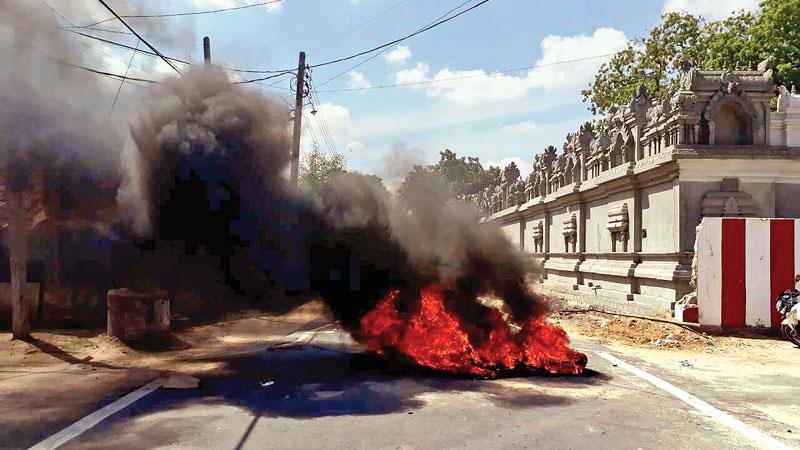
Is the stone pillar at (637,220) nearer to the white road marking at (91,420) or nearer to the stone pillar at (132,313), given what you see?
the stone pillar at (132,313)

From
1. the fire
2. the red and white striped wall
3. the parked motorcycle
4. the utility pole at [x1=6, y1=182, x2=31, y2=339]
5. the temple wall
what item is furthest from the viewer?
the temple wall

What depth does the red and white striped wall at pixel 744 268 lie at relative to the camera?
11812 millimetres

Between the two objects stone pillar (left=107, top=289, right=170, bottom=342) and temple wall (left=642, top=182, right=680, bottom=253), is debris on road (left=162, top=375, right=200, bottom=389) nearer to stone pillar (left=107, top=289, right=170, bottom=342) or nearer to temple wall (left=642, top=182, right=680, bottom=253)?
stone pillar (left=107, top=289, right=170, bottom=342)

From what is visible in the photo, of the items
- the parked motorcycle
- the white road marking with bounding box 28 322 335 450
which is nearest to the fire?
the white road marking with bounding box 28 322 335 450

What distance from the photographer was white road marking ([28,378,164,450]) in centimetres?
529

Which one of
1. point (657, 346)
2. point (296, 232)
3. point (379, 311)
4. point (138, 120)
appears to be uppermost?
point (138, 120)

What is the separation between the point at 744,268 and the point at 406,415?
30.6 feet

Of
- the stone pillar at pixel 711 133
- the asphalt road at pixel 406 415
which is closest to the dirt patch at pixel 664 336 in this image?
the asphalt road at pixel 406 415

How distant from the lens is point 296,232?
990 cm

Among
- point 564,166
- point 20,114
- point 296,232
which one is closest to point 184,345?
point 296,232

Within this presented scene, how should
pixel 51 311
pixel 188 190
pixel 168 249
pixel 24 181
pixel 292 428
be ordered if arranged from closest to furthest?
pixel 292 428, pixel 188 190, pixel 168 249, pixel 24 181, pixel 51 311

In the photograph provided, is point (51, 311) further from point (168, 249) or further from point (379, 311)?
point (379, 311)

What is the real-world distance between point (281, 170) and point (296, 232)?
1205 mm

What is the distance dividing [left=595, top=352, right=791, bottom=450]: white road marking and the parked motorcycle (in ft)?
12.4
